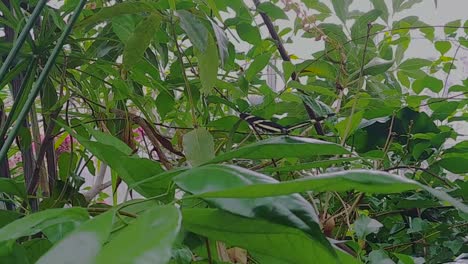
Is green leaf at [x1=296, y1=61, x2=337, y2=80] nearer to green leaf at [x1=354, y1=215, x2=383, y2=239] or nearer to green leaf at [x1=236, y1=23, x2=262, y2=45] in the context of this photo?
green leaf at [x1=236, y1=23, x2=262, y2=45]

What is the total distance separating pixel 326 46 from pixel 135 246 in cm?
54

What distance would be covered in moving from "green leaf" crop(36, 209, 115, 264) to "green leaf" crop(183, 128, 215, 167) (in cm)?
18

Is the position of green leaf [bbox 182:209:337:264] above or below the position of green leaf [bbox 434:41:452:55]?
above

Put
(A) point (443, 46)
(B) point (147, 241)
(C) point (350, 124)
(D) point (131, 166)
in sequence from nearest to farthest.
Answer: (B) point (147, 241)
(D) point (131, 166)
(C) point (350, 124)
(A) point (443, 46)

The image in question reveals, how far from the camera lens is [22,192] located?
0.29m

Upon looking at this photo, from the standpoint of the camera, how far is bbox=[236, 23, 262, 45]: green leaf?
514mm

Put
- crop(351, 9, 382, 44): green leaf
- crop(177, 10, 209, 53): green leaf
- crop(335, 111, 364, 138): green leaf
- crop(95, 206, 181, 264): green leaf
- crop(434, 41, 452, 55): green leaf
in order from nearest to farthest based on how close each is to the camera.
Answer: crop(95, 206, 181, 264): green leaf
crop(177, 10, 209, 53): green leaf
crop(335, 111, 364, 138): green leaf
crop(351, 9, 382, 44): green leaf
crop(434, 41, 452, 55): green leaf

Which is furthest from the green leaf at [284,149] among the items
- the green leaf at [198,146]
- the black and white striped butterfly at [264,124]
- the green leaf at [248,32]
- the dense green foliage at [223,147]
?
the green leaf at [248,32]

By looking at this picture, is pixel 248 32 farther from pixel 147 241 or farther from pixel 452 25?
pixel 147 241

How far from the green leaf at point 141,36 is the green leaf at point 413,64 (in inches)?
16.4

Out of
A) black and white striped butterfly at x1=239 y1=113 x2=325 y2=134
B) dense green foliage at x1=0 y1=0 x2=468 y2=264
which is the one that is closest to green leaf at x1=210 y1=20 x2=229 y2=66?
dense green foliage at x1=0 y1=0 x2=468 y2=264

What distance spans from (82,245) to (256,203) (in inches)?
2.2

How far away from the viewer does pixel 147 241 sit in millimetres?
113

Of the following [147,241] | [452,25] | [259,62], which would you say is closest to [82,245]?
[147,241]
